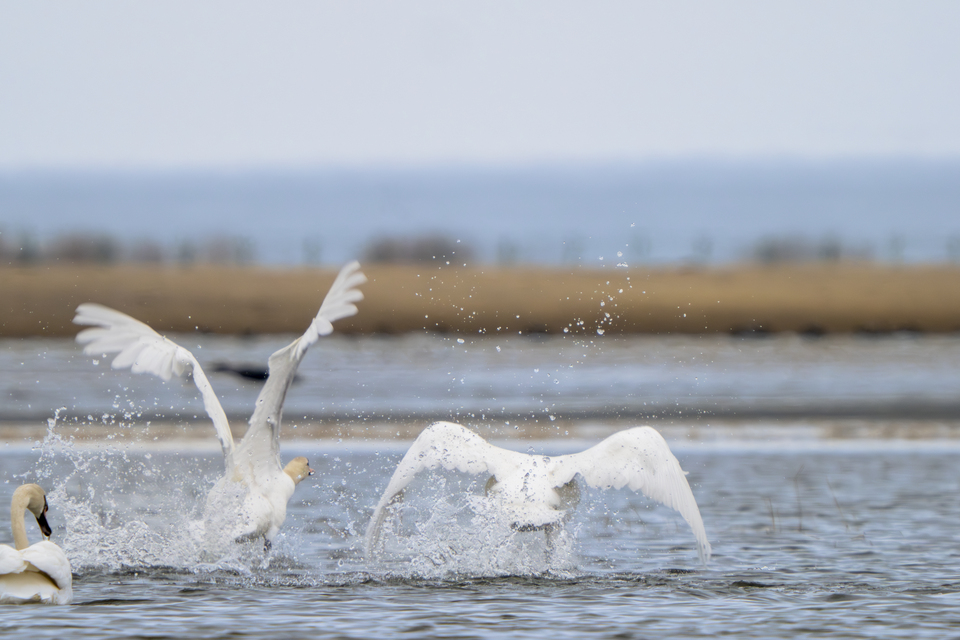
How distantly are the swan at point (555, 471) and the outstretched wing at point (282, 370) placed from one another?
0.98 m

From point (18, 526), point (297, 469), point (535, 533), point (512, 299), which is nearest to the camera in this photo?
point (18, 526)

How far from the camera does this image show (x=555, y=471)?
33.2 ft

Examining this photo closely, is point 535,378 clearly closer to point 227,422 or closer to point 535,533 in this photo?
point 535,533

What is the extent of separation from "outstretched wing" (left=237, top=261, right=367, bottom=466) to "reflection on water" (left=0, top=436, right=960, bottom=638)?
77 centimetres

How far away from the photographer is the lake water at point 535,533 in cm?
916

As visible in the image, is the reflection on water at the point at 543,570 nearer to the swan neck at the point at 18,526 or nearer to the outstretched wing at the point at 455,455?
the swan neck at the point at 18,526

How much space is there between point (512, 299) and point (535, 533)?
109 feet

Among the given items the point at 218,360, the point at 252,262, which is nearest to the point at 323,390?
the point at 218,360

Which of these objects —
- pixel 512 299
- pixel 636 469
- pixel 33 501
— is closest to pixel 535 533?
pixel 636 469

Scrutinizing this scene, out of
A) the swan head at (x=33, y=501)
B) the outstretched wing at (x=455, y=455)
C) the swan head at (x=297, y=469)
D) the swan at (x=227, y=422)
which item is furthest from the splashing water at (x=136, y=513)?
the outstretched wing at (x=455, y=455)

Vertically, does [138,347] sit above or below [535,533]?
above

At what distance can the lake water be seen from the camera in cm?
916

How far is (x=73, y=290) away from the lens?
144ft

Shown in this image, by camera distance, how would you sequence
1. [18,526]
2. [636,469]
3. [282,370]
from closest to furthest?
[18,526] → [636,469] → [282,370]
